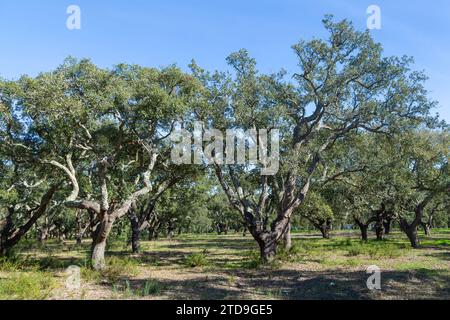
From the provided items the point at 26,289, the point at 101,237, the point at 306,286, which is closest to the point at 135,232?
the point at 101,237

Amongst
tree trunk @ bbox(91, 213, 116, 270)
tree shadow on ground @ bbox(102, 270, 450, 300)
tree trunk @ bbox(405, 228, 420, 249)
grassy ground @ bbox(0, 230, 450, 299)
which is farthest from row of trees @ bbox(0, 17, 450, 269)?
tree trunk @ bbox(405, 228, 420, 249)

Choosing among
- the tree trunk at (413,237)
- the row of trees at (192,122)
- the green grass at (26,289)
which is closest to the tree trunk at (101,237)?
the row of trees at (192,122)

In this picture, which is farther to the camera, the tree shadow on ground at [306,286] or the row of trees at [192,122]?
the row of trees at [192,122]

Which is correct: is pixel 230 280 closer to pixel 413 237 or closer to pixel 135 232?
pixel 135 232

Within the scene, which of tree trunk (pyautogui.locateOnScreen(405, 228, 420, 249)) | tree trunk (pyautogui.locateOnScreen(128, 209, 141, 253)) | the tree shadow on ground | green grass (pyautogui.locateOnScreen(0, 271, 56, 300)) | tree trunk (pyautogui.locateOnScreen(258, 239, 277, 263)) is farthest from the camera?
tree trunk (pyautogui.locateOnScreen(405, 228, 420, 249))

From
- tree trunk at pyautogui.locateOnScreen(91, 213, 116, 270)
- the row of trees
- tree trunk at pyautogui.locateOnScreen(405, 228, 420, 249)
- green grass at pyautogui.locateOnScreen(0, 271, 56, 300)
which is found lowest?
tree trunk at pyautogui.locateOnScreen(405, 228, 420, 249)

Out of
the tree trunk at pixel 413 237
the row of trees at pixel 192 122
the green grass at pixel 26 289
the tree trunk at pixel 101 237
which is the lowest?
the tree trunk at pixel 413 237

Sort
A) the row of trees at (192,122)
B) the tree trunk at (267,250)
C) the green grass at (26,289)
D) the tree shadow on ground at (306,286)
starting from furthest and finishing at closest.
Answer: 1. the tree trunk at (267,250)
2. the row of trees at (192,122)
3. the tree shadow on ground at (306,286)
4. the green grass at (26,289)

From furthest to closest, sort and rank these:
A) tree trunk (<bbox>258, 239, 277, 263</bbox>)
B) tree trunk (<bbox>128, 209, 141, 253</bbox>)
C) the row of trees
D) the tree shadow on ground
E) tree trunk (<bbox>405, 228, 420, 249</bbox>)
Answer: tree trunk (<bbox>405, 228, 420, 249</bbox>) < tree trunk (<bbox>128, 209, 141, 253</bbox>) < tree trunk (<bbox>258, 239, 277, 263</bbox>) < the row of trees < the tree shadow on ground

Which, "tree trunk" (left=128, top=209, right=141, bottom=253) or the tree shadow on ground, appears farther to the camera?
"tree trunk" (left=128, top=209, right=141, bottom=253)

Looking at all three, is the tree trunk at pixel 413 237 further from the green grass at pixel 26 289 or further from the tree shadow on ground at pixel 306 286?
the green grass at pixel 26 289

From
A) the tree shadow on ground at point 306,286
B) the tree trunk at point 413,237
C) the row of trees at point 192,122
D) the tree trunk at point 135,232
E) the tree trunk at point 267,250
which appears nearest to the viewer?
the tree shadow on ground at point 306,286

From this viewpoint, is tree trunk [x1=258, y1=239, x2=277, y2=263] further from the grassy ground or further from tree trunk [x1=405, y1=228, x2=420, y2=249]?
tree trunk [x1=405, y1=228, x2=420, y2=249]

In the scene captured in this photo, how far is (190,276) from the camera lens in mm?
15820
